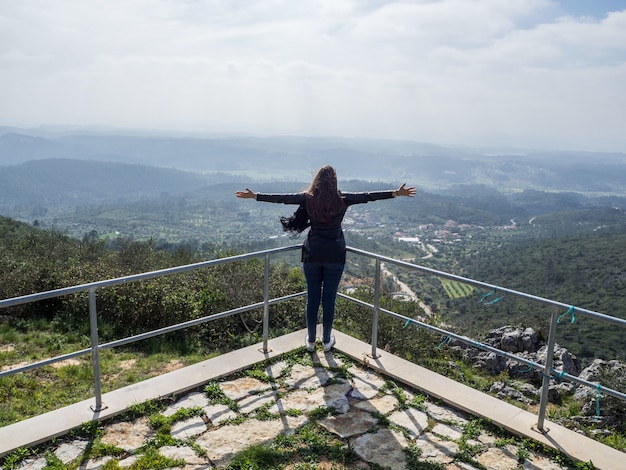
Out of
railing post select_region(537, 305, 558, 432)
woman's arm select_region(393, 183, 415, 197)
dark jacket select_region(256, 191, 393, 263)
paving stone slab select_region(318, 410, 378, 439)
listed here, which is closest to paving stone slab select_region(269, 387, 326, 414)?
paving stone slab select_region(318, 410, 378, 439)

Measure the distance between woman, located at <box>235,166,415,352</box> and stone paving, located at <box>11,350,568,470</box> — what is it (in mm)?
979

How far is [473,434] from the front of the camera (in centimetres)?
371

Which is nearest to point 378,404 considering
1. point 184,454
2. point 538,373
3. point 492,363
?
point 184,454

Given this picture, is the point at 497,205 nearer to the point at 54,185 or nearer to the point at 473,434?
the point at 473,434

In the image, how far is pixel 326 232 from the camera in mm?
4426

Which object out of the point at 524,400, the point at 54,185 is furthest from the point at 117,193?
the point at 524,400

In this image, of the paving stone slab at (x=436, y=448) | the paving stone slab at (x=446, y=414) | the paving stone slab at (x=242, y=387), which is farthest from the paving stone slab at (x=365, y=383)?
the paving stone slab at (x=242, y=387)

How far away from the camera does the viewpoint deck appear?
342cm

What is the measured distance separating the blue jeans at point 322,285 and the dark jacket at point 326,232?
95 mm

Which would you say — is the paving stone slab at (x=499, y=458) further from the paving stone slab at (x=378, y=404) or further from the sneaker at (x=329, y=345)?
the sneaker at (x=329, y=345)

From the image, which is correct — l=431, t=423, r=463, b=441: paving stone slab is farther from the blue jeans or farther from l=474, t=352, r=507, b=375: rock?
l=474, t=352, r=507, b=375: rock

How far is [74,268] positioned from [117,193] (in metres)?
177

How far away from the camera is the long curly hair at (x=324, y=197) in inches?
168

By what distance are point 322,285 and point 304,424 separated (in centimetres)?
148
